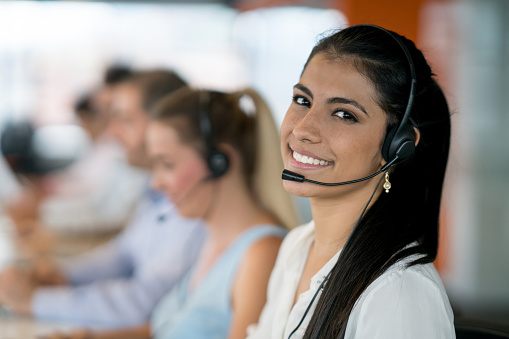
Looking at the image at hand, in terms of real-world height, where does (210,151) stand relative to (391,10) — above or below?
below

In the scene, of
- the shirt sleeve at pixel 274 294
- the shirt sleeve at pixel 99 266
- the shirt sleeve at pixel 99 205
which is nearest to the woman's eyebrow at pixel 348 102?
the shirt sleeve at pixel 274 294

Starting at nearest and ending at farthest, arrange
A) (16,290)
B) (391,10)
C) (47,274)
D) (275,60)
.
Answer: (16,290), (47,274), (391,10), (275,60)

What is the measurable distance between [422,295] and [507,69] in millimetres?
2976

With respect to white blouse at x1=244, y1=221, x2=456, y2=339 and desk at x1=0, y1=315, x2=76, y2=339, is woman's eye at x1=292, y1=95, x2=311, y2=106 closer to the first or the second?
white blouse at x1=244, y1=221, x2=456, y2=339

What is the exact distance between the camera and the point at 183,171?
156cm

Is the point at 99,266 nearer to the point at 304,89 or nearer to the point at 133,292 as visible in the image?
the point at 133,292

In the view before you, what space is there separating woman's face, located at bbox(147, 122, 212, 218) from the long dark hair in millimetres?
655

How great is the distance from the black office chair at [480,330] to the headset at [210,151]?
2.33 ft

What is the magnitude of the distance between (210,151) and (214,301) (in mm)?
358

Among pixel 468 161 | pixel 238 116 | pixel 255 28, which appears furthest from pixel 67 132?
pixel 238 116

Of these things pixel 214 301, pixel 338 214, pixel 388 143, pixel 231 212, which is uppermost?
pixel 388 143

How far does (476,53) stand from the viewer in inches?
134

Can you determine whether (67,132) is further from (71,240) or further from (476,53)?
(476,53)

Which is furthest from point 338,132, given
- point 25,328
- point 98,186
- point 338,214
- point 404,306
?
point 98,186
